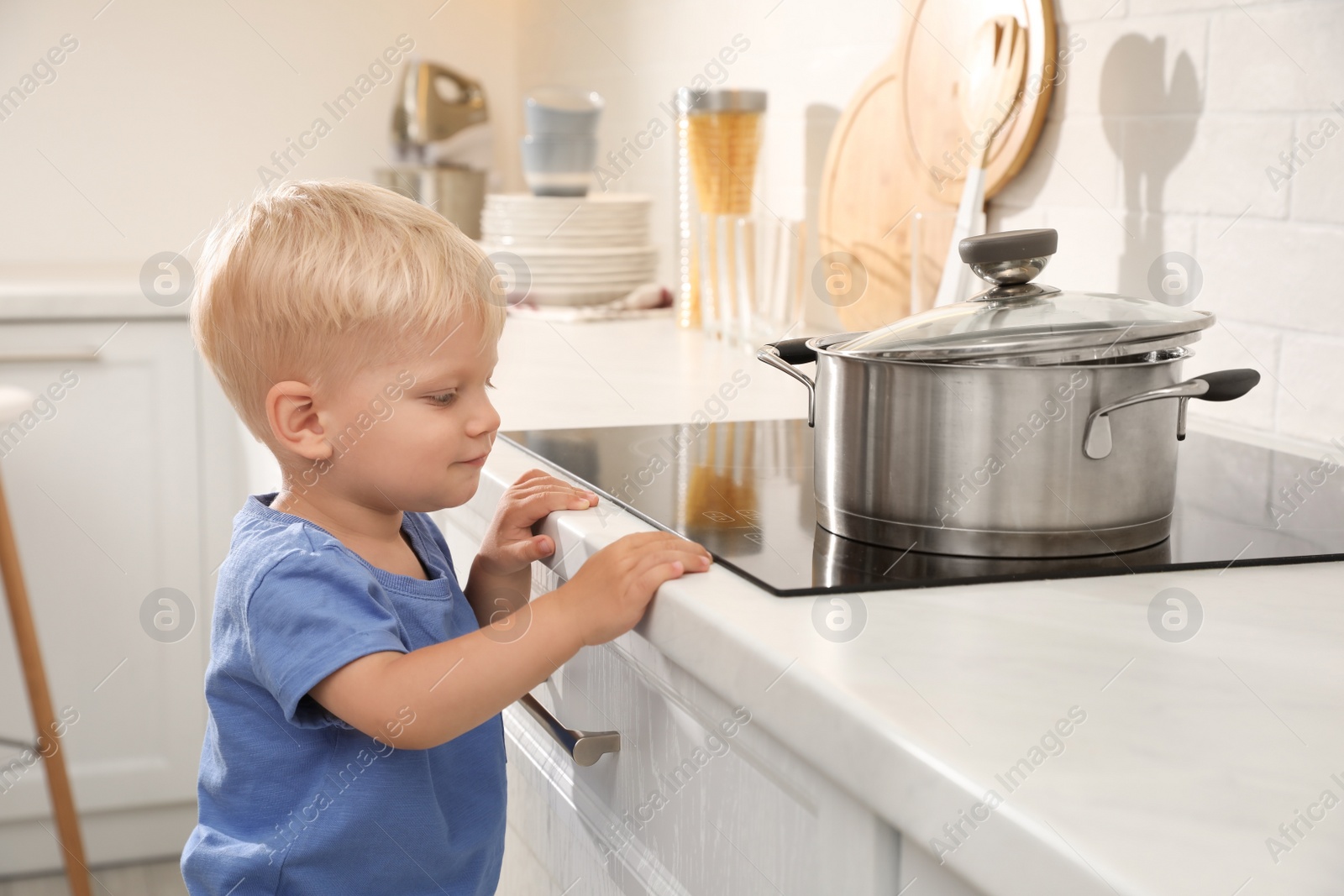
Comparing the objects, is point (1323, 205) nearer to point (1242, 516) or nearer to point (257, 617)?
point (1242, 516)

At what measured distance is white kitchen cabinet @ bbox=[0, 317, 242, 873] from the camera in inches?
75.9

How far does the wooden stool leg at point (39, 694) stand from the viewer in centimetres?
170

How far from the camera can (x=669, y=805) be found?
729 millimetres

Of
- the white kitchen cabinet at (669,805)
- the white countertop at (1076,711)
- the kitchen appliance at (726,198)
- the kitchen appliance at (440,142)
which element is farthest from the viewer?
the kitchen appliance at (440,142)

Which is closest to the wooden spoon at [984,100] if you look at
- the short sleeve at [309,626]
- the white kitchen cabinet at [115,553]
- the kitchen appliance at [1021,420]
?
the kitchen appliance at [1021,420]

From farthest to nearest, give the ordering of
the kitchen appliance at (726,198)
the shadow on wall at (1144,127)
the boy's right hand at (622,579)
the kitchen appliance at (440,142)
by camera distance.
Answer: the kitchen appliance at (440,142) < the kitchen appliance at (726,198) < the shadow on wall at (1144,127) < the boy's right hand at (622,579)

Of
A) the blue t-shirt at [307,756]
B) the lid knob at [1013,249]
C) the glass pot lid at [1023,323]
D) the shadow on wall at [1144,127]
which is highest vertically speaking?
the shadow on wall at [1144,127]

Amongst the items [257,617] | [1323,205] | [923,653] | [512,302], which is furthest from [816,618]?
[512,302]

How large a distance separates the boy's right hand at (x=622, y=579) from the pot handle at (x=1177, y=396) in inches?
8.7

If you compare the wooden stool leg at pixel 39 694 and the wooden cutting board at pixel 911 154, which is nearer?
the wooden cutting board at pixel 911 154

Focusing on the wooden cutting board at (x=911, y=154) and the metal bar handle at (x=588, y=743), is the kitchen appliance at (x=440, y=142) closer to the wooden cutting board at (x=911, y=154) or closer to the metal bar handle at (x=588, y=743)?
the wooden cutting board at (x=911, y=154)

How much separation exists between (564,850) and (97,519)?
1.34 meters

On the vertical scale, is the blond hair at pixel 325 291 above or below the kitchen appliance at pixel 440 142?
below

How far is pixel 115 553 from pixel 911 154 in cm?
136
